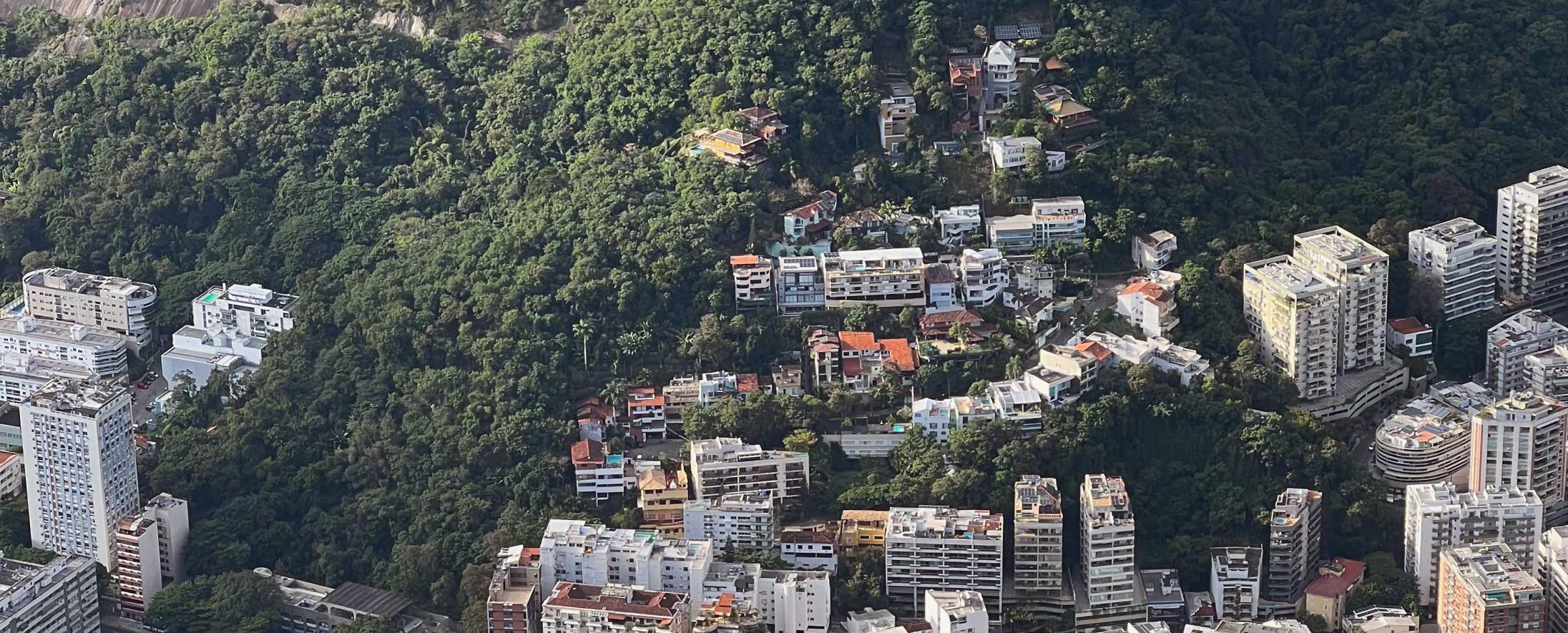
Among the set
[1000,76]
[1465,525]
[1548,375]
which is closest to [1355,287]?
[1548,375]

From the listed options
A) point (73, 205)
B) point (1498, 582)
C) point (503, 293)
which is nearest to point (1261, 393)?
point (1498, 582)

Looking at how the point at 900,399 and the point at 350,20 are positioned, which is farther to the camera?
the point at 350,20

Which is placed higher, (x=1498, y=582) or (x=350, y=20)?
(x=350, y=20)

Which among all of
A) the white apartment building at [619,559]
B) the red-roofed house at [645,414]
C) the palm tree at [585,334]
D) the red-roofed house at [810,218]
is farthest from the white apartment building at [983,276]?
the white apartment building at [619,559]

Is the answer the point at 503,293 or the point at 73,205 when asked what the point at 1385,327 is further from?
the point at 73,205

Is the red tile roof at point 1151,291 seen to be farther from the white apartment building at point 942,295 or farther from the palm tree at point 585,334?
the palm tree at point 585,334

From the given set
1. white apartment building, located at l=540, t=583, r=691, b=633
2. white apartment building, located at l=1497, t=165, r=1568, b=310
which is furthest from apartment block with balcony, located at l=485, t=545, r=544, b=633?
white apartment building, located at l=1497, t=165, r=1568, b=310
